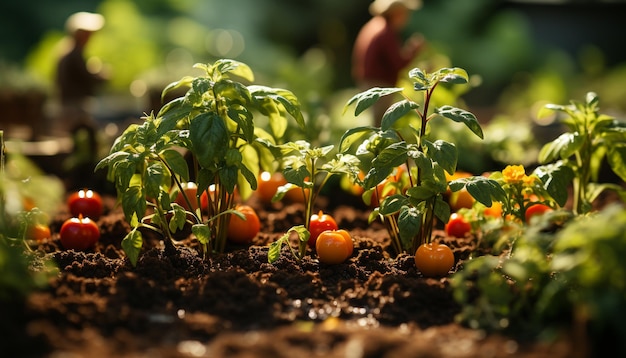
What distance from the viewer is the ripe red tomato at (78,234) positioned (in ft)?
12.5

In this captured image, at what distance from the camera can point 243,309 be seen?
9.87 ft

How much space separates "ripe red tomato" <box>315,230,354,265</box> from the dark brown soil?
0.04m

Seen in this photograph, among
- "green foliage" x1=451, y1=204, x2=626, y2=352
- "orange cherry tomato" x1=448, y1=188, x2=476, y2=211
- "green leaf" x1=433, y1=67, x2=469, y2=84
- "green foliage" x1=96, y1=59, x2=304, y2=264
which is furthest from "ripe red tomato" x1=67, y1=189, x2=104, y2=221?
"green foliage" x1=451, y1=204, x2=626, y2=352

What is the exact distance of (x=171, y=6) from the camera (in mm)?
12906

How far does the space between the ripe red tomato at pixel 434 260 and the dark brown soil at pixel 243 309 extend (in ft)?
0.15

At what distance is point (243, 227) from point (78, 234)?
0.81 metres

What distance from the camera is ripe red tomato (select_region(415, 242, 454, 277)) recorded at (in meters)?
3.40

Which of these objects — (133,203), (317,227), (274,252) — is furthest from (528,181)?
(133,203)

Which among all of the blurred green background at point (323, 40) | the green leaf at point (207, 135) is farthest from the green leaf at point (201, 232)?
the blurred green background at point (323, 40)

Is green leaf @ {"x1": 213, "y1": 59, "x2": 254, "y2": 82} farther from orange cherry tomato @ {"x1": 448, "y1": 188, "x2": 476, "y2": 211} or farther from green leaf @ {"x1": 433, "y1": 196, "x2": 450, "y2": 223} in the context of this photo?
orange cherry tomato @ {"x1": 448, "y1": 188, "x2": 476, "y2": 211}

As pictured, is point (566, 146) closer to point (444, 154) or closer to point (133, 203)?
point (444, 154)

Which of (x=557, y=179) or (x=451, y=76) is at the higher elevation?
(x=451, y=76)

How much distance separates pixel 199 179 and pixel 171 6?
32.9 feet

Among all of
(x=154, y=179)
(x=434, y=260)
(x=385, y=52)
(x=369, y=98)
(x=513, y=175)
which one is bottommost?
(x=434, y=260)
